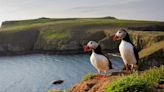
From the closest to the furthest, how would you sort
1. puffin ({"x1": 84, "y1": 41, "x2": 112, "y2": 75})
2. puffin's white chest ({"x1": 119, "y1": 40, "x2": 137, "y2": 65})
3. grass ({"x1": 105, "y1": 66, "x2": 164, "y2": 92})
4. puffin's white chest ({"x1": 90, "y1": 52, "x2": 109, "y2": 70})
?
grass ({"x1": 105, "y1": 66, "x2": 164, "y2": 92})
puffin's white chest ({"x1": 119, "y1": 40, "x2": 137, "y2": 65})
puffin ({"x1": 84, "y1": 41, "x2": 112, "y2": 75})
puffin's white chest ({"x1": 90, "y1": 52, "x2": 109, "y2": 70})

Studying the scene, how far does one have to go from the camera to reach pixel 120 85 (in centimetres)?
1505

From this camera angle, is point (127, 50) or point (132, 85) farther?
point (127, 50)

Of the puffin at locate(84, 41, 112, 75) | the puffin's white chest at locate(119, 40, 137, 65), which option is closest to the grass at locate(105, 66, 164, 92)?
the puffin's white chest at locate(119, 40, 137, 65)

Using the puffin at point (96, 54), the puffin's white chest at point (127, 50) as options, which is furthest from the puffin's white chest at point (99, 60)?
the puffin's white chest at point (127, 50)

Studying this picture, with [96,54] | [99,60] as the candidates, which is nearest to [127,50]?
[99,60]

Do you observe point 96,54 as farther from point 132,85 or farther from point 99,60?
point 132,85

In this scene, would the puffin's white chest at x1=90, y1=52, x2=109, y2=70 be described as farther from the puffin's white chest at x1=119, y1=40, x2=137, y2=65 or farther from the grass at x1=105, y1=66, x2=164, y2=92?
the grass at x1=105, y1=66, x2=164, y2=92

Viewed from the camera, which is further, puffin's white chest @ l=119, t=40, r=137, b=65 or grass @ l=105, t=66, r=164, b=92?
puffin's white chest @ l=119, t=40, r=137, b=65

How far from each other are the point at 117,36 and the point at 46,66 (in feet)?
336

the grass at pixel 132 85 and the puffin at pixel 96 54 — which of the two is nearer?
the grass at pixel 132 85

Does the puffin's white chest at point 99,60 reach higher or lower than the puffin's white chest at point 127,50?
lower

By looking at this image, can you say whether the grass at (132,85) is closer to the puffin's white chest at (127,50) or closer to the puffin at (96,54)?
the puffin's white chest at (127,50)

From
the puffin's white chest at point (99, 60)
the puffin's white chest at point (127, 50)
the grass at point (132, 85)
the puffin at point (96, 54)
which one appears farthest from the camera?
the puffin's white chest at point (99, 60)

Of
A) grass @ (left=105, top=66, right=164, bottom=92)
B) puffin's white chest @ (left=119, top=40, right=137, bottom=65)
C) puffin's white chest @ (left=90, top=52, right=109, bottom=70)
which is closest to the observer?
grass @ (left=105, top=66, right=164, bottom=92)
